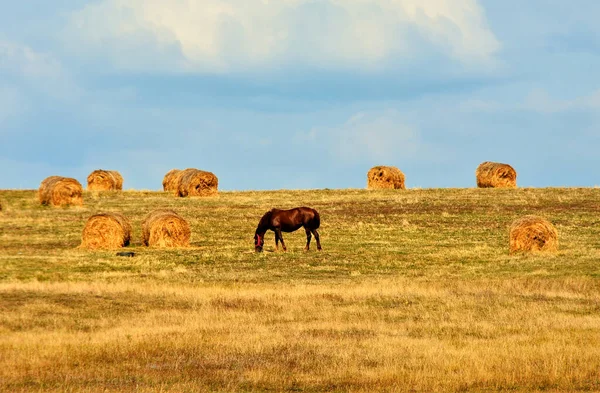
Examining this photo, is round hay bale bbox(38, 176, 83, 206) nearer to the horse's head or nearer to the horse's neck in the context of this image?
the horse's neck

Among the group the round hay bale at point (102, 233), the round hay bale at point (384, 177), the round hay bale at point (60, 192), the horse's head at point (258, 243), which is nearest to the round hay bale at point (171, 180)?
the round hay bale at point (60, 192)

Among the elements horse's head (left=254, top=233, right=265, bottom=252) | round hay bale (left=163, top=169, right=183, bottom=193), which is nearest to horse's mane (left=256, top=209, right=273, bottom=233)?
horse's head (left=254, top=233, right=265, bottom=252)

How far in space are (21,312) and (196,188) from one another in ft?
118

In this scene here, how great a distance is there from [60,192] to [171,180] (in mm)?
11943

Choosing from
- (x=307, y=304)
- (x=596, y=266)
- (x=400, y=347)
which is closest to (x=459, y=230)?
(x=596, y=266)

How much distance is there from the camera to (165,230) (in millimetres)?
38312

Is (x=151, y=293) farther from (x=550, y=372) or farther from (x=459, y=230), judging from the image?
(x=459, y=230)

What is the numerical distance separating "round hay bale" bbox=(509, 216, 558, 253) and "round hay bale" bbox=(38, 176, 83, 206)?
2768cm

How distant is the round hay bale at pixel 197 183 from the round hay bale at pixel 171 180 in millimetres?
2821

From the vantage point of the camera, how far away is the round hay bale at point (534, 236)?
1412 inches

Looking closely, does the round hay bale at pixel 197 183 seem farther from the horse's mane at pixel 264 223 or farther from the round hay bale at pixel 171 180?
the horse's mane at pixel 264 223

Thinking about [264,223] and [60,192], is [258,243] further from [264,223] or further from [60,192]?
[60,192]

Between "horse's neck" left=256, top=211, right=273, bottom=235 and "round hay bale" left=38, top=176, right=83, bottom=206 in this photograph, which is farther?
"round hay bale" left=38, top=176, right=83, bottom=206

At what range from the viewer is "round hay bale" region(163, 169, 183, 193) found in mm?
62594
